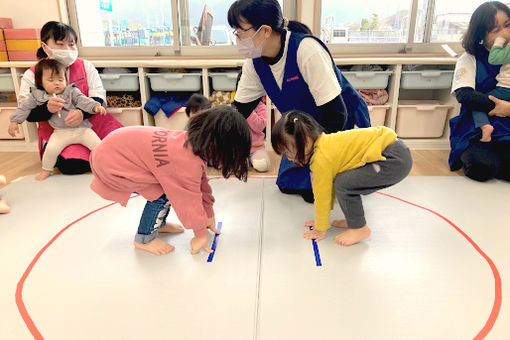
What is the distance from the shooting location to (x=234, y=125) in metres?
1.12

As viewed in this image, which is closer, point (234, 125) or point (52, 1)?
point (234, 125)

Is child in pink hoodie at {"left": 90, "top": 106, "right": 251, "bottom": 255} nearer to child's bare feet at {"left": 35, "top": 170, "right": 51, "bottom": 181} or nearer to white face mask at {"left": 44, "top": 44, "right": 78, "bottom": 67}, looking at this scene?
child's bare feet at {"left": 35, "top": 170, "right": 51, "bottom": 181}

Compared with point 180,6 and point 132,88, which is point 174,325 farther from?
point 180,6

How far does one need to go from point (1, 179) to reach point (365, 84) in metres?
2.28

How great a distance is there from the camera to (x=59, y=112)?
2.17 m

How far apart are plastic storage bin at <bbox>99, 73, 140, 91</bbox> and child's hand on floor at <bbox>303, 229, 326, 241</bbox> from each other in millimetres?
1834

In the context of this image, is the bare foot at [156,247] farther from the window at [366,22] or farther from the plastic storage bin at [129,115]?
the window at [366,22]

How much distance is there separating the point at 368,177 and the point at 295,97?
54 cm

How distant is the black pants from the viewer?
1994mm

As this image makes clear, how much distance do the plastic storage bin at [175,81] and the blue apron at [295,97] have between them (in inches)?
41.8

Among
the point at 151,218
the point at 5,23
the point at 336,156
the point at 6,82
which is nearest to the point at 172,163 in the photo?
the point at 151,218

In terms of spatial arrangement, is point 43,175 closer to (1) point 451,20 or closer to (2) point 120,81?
(2) point 120,81

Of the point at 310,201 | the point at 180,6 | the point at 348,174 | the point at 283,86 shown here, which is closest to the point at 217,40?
the point at 180,6

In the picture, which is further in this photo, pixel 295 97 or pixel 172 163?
pixel 295 97
